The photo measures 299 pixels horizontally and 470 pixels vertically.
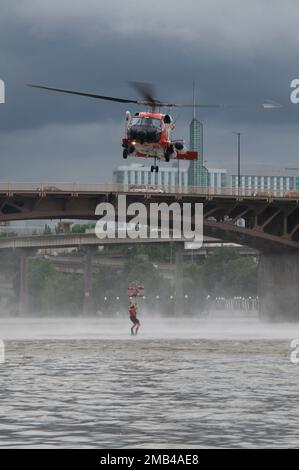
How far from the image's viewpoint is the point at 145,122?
75250 mm

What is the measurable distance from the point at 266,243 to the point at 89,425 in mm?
90486

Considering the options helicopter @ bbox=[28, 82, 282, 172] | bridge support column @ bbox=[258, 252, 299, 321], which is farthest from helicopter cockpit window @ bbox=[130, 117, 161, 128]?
bridge support column @ bbox=[258, 252, 299, 321]

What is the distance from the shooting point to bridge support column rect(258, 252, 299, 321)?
120438mm

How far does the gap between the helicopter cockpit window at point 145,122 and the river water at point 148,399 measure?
15306 millimetres

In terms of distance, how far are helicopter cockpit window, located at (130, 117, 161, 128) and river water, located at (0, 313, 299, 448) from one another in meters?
15.3

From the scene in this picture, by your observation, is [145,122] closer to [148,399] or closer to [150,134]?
[150,134]

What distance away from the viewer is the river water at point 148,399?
30.5 meters

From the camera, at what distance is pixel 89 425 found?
3253cm

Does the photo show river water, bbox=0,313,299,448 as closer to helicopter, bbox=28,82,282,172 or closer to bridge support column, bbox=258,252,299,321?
helicopter, bbox=28,82,282,172

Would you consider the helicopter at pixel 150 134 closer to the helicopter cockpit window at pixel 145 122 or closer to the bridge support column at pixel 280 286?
the helicopter cockpit window at pixel 145 122
